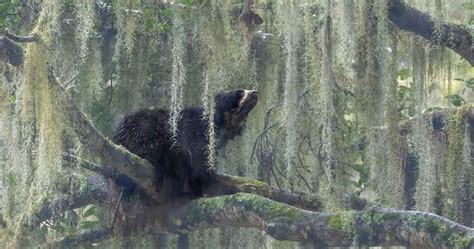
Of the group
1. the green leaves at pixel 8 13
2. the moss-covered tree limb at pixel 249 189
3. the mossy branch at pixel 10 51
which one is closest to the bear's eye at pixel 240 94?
the moss-covered tree limb at pixel 249 189

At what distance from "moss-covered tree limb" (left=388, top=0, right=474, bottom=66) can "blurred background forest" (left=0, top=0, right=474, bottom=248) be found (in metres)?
0.08

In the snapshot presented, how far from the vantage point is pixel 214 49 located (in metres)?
4.93

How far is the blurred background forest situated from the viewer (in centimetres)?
480

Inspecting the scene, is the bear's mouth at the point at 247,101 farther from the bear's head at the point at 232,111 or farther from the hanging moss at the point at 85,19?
the hanging moss at the point at 85,19

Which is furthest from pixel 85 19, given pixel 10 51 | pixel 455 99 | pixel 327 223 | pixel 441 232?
→ pixel 455 99

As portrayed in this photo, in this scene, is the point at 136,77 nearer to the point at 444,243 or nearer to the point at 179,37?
the point at 179,37

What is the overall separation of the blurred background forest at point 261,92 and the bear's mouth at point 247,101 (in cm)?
15

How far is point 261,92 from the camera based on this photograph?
6129 mm

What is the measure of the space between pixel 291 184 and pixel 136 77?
112 cm

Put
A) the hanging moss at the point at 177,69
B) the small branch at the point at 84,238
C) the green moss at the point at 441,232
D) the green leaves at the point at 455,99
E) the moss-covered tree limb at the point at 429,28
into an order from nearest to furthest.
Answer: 1. the green moss at the point at 441,232
2. the hanging moss at the point at 177,69
3. the small branch at the point at 84,238
4. the moss-covered tree limb at the point at 429,28
5. the green leaves at the point at 455,99

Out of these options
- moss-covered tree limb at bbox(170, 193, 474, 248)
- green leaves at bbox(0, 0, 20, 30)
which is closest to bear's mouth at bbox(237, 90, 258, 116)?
moss-covered tree limb at bbox(170, 193, 474, 248)

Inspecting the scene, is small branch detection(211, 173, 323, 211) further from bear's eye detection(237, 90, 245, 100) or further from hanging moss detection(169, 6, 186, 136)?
hanging moss detection(169, 6, 186, 136)

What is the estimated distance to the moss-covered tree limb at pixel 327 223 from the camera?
419 cm

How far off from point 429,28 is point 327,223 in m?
1.75
